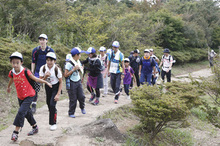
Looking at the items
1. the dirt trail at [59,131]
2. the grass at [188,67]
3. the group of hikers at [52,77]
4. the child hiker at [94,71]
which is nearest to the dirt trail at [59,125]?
the dirt trail at [59,131]

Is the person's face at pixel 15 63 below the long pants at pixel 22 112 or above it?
above

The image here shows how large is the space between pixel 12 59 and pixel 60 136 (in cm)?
170

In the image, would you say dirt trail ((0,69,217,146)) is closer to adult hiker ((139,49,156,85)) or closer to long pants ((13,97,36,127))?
long pants ((13,97,36,127))

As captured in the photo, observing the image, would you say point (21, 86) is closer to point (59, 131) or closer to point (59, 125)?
point (59, 131)

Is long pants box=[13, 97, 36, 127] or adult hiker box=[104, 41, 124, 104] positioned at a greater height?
adult hiker box=[104, 41, 124, 104]

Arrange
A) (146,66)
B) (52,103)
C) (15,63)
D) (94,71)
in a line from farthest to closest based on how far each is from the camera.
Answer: (146,66)
(94,71)
(52,103)
(15,63)

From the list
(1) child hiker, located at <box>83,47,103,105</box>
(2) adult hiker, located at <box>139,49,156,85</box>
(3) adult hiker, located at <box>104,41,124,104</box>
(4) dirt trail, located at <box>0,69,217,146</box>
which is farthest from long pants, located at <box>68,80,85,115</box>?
(2) adult hiker, located at <box>139,49,156,85</box>

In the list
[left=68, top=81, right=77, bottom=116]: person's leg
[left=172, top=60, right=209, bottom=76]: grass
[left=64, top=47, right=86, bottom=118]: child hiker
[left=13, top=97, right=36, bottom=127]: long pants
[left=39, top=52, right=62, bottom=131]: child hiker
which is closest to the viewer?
[left=13, top=97, right=36, bottom=127]: long pants

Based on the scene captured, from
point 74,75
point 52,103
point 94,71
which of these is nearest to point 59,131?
point 52,103

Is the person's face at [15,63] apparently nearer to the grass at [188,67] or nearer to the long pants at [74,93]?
the long pants at [74,93]

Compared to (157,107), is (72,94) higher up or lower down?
higher up

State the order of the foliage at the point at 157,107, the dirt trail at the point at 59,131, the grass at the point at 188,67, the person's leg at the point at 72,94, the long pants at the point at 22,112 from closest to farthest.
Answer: the long pants at the point at 22,112 → the dirt trail at the point at 59,131 → the foliage at the point at 157,107 → the person's leg at the point at 72,94 → the grass at the point at 188,67

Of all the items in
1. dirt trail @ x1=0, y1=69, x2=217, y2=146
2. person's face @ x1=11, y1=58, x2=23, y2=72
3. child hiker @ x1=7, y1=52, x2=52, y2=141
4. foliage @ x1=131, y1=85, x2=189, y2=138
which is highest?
person's face @ x1=11, y1=58, x2=23, y2=72

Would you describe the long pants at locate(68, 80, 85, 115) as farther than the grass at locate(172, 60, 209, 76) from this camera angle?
No
